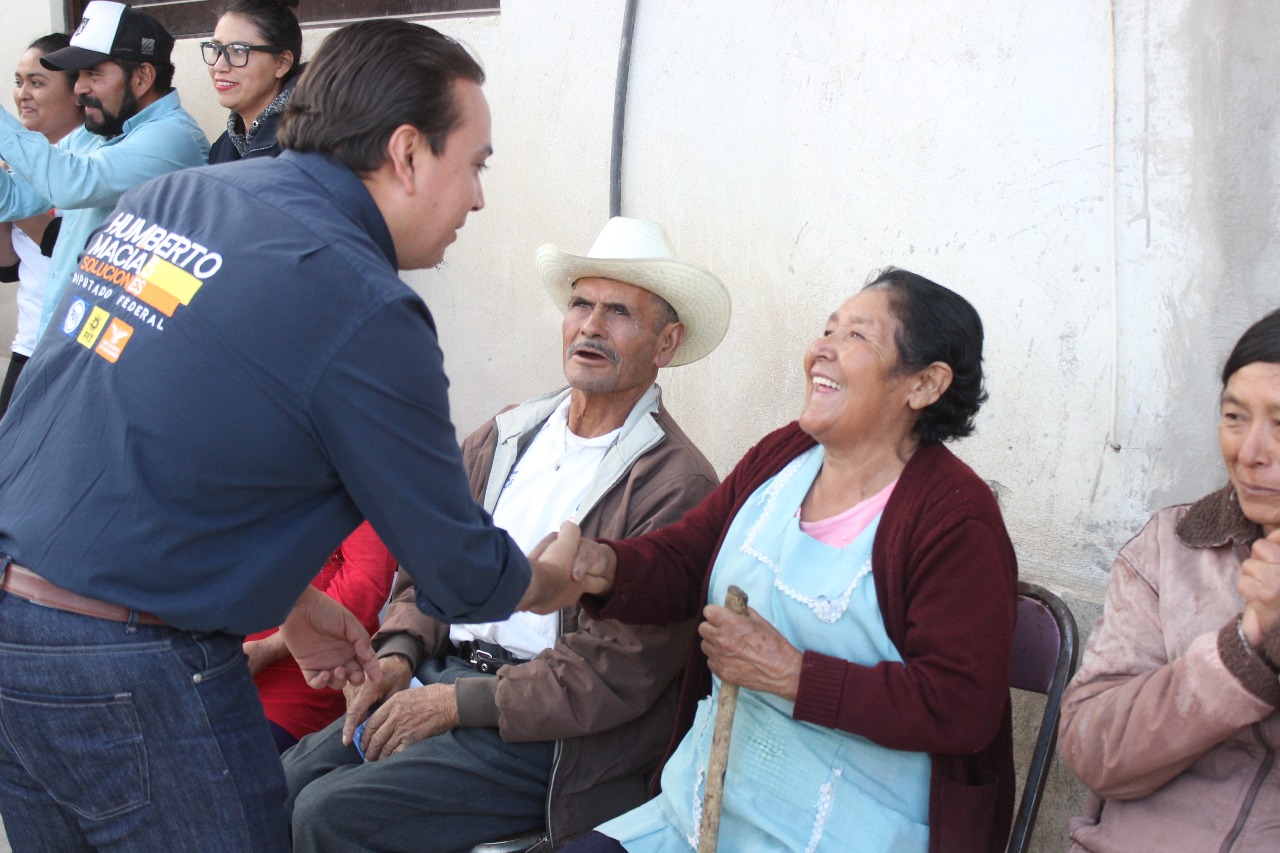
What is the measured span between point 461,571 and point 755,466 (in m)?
0.94

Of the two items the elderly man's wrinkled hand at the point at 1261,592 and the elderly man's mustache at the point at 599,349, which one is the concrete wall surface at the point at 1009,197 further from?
the elderly man's wrinkled hand at the point at 1261,592

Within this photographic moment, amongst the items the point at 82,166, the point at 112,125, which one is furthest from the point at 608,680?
the point at 112,125

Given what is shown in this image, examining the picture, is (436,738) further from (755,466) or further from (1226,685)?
(1226,685)

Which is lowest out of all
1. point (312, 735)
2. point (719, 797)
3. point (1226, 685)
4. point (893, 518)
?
point (312, 735)

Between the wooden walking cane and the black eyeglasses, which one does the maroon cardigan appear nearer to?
the wooden walking cane

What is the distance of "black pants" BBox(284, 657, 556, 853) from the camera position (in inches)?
104

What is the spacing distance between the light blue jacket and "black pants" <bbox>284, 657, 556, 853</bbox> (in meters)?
2.16

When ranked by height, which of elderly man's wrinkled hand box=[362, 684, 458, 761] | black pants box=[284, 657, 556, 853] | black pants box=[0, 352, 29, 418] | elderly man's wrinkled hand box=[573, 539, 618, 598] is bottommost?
black pants box=[284, 657, 556, 853]

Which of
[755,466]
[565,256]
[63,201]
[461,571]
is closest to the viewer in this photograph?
[461,571]

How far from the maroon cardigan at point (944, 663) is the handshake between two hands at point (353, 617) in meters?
0.52

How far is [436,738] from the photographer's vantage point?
2762mm

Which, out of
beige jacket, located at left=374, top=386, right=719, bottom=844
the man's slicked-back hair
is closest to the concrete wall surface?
beige jacket, located at left=374, top=386, right=719, bottom=844

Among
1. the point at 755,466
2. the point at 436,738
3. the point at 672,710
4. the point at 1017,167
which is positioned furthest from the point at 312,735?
the point at 1017,167

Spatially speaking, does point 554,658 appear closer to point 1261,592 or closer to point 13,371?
point 1261,592
